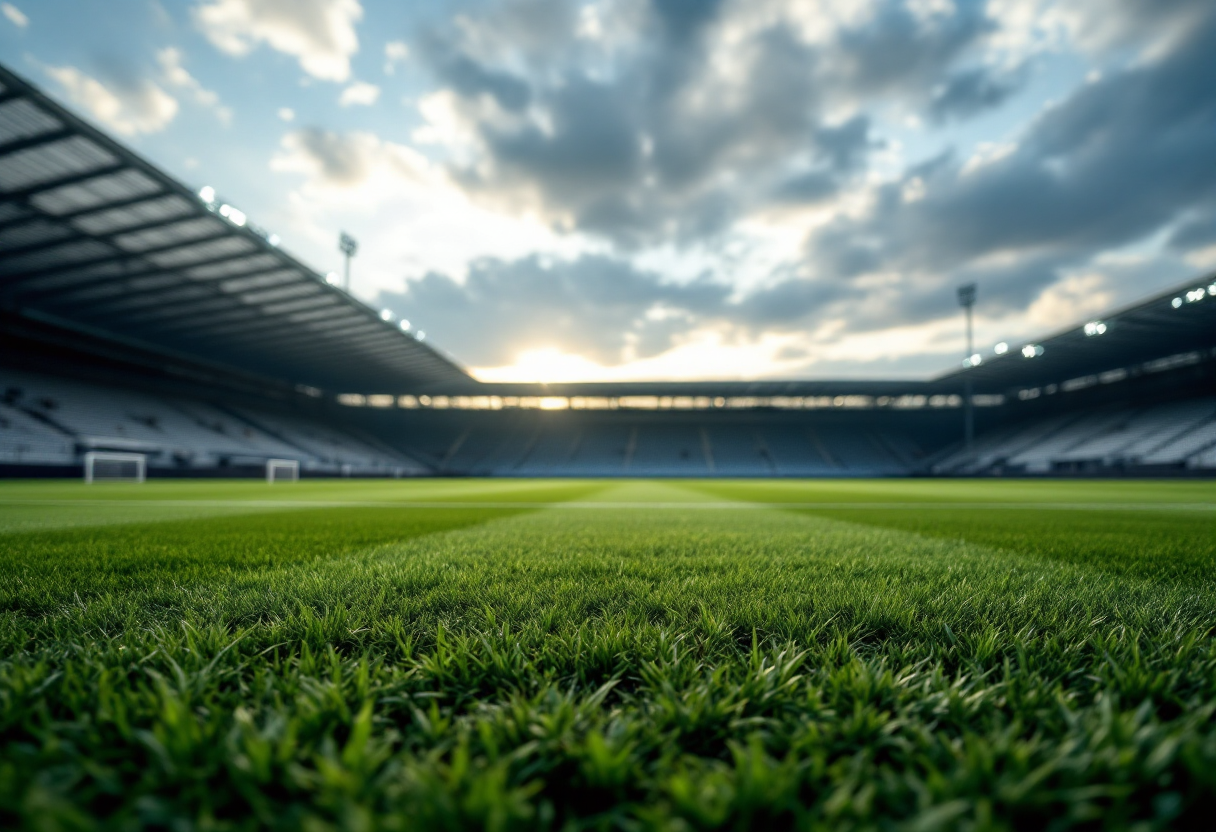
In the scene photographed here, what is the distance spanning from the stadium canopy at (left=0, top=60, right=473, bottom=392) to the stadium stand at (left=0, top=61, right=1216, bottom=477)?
89 mm

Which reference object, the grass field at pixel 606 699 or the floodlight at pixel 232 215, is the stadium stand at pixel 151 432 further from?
the grass field at pixel 606 699

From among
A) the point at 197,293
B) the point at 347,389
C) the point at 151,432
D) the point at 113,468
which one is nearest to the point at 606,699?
the point at 197,293

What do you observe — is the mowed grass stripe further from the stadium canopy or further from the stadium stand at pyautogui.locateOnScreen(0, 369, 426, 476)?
the stadium stand at pyautogui.locateOnScreen(0, 369, 426, 476)

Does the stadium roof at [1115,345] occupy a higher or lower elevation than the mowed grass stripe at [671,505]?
higher

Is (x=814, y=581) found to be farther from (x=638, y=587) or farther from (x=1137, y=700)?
(x=1137, y=700)

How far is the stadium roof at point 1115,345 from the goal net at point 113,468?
4411 centimetres

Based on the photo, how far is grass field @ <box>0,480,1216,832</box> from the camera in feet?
2.62

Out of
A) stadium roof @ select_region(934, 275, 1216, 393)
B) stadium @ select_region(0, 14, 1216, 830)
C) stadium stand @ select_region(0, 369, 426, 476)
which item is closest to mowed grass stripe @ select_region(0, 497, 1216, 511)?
stadium @ select_region(0, 14, 1216, 830)

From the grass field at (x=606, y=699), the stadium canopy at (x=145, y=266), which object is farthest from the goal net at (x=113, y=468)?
the grass field at (x=606, y=699)

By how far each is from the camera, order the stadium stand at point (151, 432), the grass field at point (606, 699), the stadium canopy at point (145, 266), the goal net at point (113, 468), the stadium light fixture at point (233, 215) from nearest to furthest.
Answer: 1. the grass field at point (606, 699)
2. the stadium canopy at point (145, 266)
3. the stadium light fixture at point (233, 215)
4. the goal net at point (113, 468)
5. the stadium stand at point (151, 432)

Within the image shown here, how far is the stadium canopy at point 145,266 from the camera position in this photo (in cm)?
1317

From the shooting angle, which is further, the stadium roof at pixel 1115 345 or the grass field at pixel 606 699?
the stadium roof at pixel 1115 345

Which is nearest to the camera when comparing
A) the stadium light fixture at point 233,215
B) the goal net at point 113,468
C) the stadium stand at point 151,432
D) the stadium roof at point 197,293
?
the stadium roof at point 197,293

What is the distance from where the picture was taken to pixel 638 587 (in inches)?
93.9
